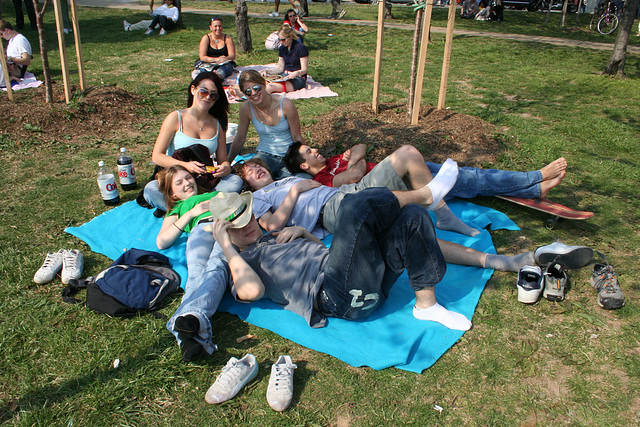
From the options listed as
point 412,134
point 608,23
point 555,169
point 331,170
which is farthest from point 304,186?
point 608,23

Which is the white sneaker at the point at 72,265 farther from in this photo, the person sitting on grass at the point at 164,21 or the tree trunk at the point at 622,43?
the person sitting on grass at the point at 164,21

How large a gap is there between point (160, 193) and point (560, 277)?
387 cm

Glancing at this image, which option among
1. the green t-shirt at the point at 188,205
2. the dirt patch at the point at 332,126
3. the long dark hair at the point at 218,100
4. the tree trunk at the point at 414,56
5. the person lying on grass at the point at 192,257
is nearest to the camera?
the person lying on grass at the point at 192,257

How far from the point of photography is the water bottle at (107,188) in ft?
16.9

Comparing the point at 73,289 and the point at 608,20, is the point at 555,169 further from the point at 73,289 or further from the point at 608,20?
the point at 608,20

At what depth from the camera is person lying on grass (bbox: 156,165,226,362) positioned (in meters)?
3.01

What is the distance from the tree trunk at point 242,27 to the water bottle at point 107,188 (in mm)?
8303

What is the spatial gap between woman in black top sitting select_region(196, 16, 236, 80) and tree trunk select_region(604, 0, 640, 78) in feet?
27.2

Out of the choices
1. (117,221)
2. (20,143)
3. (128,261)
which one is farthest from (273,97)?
(20,143)

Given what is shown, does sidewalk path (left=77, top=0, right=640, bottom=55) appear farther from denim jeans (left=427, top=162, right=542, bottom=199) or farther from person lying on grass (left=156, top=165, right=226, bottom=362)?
person lying on grass (left=156, top=165, right=226, bottom=362)

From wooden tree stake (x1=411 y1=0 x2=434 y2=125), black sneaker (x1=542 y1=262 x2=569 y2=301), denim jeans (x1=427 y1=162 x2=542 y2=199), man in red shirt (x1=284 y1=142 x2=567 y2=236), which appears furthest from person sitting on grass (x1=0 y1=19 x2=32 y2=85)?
black sneaker (x1=542 y1=262 x2=569 y2=301)

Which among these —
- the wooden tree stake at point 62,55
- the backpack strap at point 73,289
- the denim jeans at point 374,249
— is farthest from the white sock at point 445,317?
the wooden tree stake at point 62,55

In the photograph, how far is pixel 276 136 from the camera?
18.3ft

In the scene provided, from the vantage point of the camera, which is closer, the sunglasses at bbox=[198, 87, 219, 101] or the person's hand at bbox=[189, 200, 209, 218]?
the person's hand at bbox=[189, 200, 209, 218]
